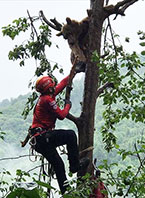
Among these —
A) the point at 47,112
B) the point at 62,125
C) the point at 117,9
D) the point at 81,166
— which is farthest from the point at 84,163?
the point at 62,125

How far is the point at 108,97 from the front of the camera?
410 cm

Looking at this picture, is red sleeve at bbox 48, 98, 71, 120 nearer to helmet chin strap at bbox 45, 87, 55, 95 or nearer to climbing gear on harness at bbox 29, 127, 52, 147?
helmet chin strap at bbox 45, 87, 55, 95

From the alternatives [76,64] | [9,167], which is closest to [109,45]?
[76,64]

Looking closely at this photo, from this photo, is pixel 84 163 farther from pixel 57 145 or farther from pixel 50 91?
pixel 50 91

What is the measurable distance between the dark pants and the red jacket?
0.13 metres

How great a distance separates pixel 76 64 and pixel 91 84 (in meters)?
0.26

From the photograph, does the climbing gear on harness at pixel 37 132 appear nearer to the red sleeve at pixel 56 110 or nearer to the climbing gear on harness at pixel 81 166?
the red sleeve at pixel 56 110

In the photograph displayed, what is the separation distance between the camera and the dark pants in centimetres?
402

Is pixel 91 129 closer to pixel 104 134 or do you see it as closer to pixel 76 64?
pixel 76 64

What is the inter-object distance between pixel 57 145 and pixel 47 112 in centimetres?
33

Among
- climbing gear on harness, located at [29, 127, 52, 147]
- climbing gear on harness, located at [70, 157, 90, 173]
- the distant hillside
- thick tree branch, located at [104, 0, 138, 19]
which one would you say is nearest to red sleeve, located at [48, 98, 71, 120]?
climbing gear on harness, located at [29, 127, 52, 147]

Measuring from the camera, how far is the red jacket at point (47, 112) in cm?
398

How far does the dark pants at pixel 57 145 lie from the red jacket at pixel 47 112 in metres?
0.13

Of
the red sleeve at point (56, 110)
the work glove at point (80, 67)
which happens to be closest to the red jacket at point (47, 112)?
the red sleeve at point (56, 110)
